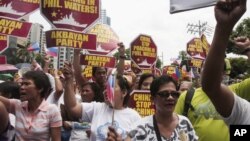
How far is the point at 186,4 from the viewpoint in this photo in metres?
1.95

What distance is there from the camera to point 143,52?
862 centimetres

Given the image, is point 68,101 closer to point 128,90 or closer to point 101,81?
point 128,90

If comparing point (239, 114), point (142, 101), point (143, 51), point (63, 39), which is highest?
point (63, 39)

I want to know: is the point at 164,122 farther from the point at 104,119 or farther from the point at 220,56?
the point at 220,56

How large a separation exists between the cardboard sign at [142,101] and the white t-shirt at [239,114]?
3798 mm

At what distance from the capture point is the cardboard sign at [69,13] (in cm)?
556

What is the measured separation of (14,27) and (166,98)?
3431 mm

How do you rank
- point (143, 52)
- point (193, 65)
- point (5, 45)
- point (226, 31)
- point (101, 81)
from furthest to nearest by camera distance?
point (193, 65)
point (143, 52)
point (5, 45)
point (101, 81)
point (226, 31)

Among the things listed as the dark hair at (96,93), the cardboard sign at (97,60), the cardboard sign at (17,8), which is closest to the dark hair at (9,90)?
the dark hair at (96,93)

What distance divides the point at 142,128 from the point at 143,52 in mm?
5799

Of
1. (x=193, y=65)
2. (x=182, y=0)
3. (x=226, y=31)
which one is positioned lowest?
(x=193, y=65)

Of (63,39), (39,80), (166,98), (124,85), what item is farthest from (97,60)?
(166,98)

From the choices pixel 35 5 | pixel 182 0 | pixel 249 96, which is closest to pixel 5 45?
pixel 35 5

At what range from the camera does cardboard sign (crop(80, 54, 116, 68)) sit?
6.64 metres
